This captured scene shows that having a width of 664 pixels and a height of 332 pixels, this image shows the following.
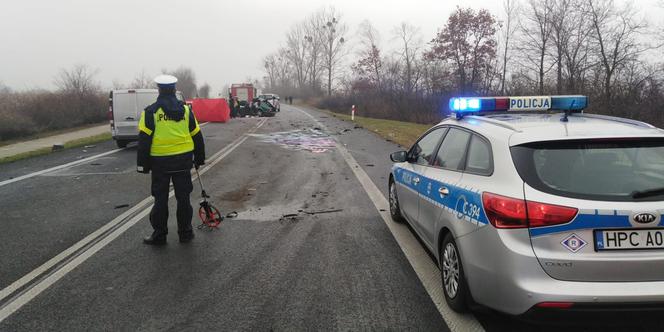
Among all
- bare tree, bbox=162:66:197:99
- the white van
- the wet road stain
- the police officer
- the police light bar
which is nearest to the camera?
the police light bar

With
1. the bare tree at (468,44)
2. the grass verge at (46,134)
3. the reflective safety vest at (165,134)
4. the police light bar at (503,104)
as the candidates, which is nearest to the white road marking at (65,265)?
the reflective safety vest at (165,134)

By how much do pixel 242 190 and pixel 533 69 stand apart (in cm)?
3287

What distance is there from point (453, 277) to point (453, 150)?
1148 mm

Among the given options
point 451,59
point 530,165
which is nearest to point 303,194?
point 530,165

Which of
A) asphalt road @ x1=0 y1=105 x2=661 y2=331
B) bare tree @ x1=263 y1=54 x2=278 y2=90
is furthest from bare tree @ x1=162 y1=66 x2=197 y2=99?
asphalt road @ x1=0 y1=105 x2=661 y2=331

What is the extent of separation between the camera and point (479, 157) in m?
3.62

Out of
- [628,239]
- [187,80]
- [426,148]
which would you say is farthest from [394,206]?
[187,80]

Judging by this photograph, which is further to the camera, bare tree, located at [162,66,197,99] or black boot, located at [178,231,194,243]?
bare tree, located at [162,66,197,99]

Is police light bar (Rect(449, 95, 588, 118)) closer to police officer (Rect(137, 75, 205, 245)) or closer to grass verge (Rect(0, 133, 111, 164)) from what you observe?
police officer (Rect(137, 75, 205, 245))

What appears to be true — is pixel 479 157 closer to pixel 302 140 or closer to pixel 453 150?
pixel 453 150

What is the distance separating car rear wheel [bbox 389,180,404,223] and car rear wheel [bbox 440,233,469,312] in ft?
6.76

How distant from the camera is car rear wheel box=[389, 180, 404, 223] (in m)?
5.98

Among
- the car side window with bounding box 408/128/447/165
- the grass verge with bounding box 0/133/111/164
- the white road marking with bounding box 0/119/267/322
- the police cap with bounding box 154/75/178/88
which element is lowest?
the white road marking with bounding box 0/119/267/322

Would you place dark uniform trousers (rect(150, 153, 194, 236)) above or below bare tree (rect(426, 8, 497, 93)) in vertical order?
below
